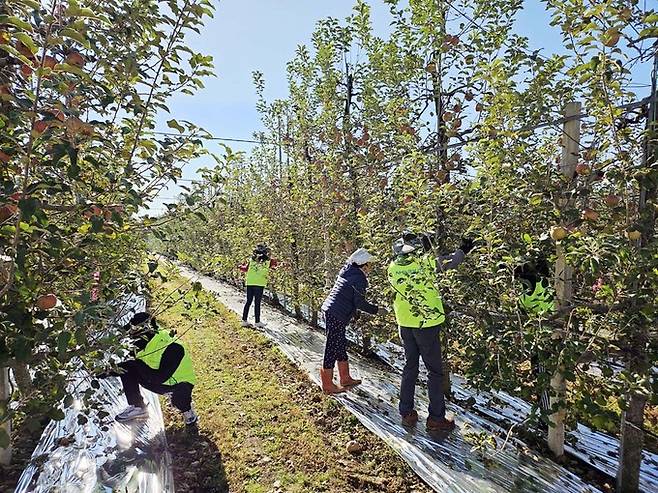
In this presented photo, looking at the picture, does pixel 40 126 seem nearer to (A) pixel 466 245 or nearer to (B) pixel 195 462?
(B) pixel 195 462

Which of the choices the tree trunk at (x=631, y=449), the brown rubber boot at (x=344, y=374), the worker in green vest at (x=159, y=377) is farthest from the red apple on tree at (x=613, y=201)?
the worker in green vest at (x=159, y=377)

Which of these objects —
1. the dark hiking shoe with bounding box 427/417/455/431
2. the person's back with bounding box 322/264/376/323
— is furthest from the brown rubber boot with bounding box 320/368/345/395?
the dark hiking shoe with bounding box 427/417/455/431

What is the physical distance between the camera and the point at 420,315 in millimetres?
3584

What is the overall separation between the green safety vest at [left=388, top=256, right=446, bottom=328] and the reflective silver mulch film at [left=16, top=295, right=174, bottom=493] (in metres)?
2.04

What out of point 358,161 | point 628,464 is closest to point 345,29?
point 358,161

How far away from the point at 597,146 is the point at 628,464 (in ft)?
7.02

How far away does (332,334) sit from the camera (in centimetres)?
482

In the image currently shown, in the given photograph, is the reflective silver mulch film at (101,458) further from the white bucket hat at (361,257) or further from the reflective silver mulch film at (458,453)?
the white bucket hat at (361,257)

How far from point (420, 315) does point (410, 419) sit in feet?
3.53

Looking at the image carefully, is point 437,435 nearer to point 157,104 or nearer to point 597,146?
point 597,146

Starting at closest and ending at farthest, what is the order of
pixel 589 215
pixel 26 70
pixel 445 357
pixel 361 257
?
pixel 26 70
pixel 589 215
pixel 445 357
pixel 361 257

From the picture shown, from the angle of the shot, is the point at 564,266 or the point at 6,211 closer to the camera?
the point at 6,211

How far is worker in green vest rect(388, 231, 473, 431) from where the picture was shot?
3486 millimetres

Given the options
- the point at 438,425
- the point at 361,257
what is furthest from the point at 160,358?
the point at 438,425
